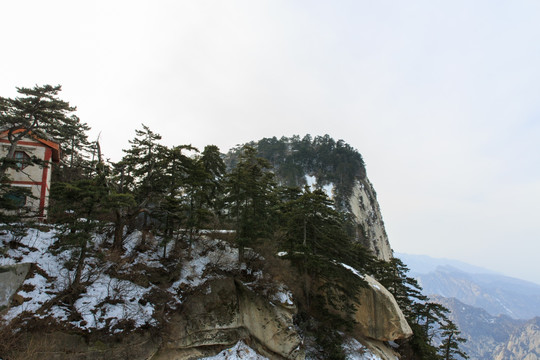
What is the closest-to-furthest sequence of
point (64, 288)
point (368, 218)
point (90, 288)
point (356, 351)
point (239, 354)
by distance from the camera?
point (64, 288) < point (90, 288) < point (239, 354) < point (356, 351) < point (368, 218)

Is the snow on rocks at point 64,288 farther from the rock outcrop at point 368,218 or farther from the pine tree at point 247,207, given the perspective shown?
the rock outcrop at point 368,218

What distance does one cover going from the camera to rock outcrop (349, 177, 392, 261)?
65.9m

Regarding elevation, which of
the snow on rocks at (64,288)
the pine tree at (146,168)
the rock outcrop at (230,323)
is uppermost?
the pine tree at (146,168)

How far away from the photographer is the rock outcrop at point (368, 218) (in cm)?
6588

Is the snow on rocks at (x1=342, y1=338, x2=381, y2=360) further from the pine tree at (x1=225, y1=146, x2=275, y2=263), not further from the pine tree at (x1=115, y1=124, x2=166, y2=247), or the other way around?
the pine tree at (x1=115, y1=124, x2=166, y2=247)

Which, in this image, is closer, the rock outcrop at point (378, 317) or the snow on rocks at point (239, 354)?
the snow on rocks at point (239, 354)

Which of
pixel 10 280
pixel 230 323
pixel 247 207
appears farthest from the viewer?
pixel 247 207

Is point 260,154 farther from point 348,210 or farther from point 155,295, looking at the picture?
point 155,295

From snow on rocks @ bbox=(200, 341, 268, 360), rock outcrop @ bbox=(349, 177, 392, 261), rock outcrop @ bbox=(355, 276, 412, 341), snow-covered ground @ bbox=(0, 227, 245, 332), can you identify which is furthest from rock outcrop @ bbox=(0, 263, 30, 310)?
rock outcrop @ bbox=(349, 177, 392, 261)

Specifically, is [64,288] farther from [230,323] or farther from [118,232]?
[230,323]

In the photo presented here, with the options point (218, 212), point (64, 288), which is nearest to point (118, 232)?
point (64, 288)

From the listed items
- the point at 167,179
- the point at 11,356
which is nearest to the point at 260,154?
the point at 167,179

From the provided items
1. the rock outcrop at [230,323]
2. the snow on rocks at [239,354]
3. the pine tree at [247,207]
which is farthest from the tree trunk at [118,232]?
the snow on rocks at [239,354]

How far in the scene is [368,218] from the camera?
2879 inches
